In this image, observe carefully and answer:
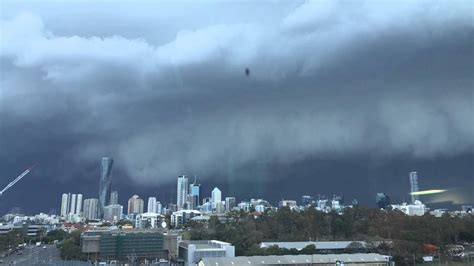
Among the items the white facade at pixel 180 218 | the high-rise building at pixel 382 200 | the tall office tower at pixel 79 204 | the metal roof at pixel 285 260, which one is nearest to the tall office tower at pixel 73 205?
the tall office tower at pixel 79 204

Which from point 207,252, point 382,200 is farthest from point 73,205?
point 207,252

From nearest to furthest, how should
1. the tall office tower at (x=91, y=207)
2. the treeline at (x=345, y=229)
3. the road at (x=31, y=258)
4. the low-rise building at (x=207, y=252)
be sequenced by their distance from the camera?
the low-rise building at (x=207, y=252) → the road at (x=31, y=258) → the treeline at (x=345, y=229) → the tall office tower at (x=91, y=207)

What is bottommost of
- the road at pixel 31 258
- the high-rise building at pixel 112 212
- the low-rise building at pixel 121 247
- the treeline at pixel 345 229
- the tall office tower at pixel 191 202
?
the road at pixel 31 258

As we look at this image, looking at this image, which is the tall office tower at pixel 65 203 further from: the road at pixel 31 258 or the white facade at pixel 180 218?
the road at pixel 31 258

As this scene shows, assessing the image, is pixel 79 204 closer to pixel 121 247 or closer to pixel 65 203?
pixel 65 203

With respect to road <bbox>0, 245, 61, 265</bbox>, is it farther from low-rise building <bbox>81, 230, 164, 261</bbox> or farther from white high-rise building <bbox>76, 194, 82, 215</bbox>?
white high-rise building <bbox>76, 194, 82, 215</bbox>

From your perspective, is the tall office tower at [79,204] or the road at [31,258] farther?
the tall office tower at [79,204]

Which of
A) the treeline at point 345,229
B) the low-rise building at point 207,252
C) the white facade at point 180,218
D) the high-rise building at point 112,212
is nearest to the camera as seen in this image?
the low-rise building at point 207,252

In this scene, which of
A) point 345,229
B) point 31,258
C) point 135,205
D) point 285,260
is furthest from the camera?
point 135,205
